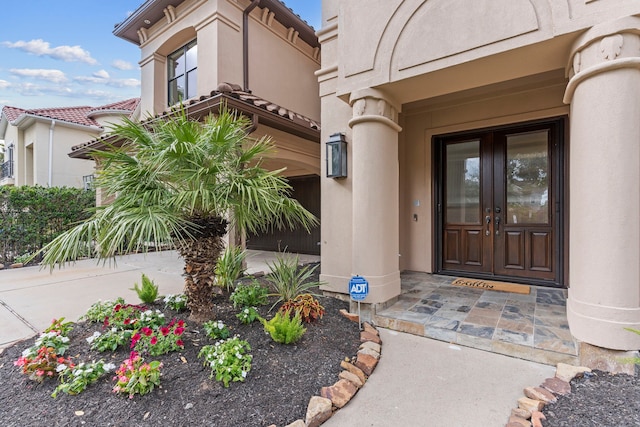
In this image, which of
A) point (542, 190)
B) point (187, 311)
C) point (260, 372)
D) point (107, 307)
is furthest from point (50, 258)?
point (542, 190)

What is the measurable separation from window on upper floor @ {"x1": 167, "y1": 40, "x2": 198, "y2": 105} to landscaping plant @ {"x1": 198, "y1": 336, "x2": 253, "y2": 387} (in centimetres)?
647

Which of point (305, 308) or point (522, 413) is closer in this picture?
point (522, 413)

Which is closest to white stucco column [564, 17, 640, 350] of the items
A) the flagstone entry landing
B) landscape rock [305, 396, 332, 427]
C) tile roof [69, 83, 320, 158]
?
the flagstone entry landing

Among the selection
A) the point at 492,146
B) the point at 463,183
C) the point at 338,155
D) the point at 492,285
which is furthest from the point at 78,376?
the point at 492,146

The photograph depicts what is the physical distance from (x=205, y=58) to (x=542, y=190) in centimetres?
682

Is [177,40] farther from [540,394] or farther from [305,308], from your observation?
[540,394]

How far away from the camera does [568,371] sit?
239cm

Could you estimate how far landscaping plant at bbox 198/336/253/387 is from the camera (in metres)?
2.16

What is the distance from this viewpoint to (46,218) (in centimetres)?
753

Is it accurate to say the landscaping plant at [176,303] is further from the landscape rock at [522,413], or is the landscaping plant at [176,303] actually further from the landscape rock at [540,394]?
the landscape rock at [540,394]

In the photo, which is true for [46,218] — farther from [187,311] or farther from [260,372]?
[260,372]

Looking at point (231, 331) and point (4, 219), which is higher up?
point (4, 219)

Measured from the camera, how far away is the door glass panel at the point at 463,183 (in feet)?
16.8

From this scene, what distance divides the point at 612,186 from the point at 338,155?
8.82 ft
